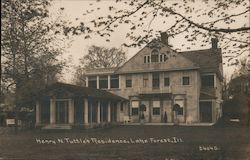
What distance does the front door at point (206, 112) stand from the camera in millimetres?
29156

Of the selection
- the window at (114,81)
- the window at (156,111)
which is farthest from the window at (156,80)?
the window at (114,81)

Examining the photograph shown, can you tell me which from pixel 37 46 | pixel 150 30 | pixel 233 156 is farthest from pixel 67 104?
pixel 150 30

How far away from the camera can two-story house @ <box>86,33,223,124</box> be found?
2966cm

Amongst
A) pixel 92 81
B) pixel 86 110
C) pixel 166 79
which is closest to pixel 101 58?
pixel 92 81

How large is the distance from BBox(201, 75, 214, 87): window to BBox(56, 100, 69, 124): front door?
13293 millimetres

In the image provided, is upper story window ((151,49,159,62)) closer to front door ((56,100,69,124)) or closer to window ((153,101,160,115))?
window ((153,101,160,115))

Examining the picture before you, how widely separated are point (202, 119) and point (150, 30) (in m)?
23.4

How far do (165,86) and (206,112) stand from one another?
444 centimetres

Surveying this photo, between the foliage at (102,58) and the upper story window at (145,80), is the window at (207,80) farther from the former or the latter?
Result: the foliage at (102,58)

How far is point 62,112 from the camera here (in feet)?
79.2

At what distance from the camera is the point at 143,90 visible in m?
32.0

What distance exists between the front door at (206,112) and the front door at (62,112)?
12221 mm

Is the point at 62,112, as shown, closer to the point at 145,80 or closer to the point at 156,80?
the point at 145,80

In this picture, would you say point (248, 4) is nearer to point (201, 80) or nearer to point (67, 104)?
point (67, 104)
